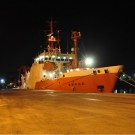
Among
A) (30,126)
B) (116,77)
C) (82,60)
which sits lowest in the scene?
(30,126)

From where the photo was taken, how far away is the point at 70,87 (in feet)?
125

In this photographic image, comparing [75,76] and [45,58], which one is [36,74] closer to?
[45,58]

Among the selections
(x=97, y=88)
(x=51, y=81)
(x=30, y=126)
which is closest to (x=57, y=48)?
(x=51, y=81)

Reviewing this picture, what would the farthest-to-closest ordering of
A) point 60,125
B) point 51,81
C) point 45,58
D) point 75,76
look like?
point 45,58 → point 51,81 → point 75,76 → point 60,125

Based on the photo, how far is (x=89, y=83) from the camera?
1335 inches

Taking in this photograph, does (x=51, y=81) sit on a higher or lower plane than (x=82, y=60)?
lower

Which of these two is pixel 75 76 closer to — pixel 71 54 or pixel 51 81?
pixel 51 81

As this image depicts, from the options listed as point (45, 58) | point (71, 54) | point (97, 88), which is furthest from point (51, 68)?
point (97, 88)

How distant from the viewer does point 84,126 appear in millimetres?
7766

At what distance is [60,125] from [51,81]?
3555cm

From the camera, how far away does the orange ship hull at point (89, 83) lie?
104 feet

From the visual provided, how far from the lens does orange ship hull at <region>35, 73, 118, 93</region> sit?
1252 inches

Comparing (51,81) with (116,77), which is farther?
(51,81)

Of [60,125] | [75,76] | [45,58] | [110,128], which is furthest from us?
[45,58]
